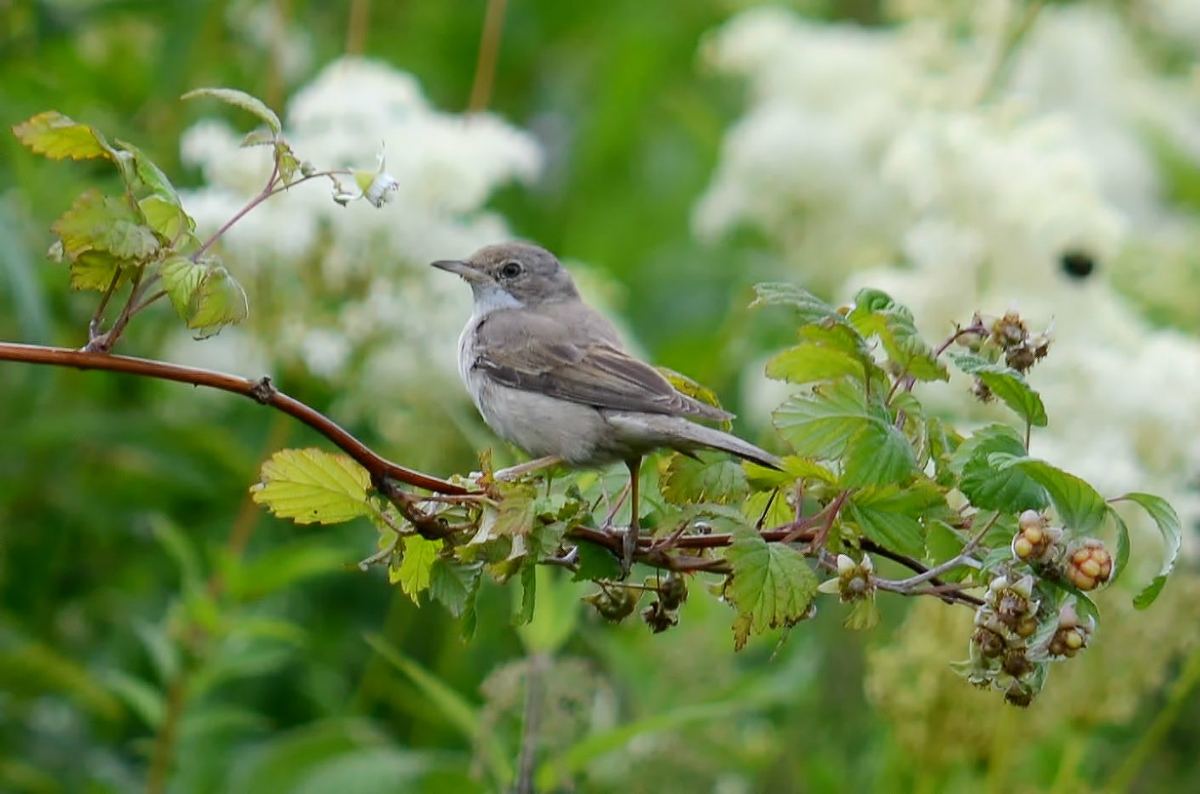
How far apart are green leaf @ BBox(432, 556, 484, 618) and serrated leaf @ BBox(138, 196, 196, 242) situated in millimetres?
486

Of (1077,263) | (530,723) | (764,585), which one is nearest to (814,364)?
(764,585)

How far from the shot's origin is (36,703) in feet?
13.8

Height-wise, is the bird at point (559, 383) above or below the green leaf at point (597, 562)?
above

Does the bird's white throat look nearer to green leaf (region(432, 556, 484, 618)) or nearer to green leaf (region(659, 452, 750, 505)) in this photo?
green leaf (region(659, 452, 750, 505))

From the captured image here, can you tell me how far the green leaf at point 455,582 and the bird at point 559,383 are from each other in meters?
0.18

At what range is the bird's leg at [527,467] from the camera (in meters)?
2.44

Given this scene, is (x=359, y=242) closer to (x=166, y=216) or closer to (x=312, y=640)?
(x=312, y=640)

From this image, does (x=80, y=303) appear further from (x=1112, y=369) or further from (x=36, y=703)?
(x=1112, y=369)

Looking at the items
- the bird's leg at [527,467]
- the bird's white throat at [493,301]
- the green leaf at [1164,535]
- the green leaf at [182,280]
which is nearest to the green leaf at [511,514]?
the green leaf at [182,280]

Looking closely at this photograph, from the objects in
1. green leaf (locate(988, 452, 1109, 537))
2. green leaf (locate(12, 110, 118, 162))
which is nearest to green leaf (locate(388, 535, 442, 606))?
green leaf (locate(12, 110, 118, 162))

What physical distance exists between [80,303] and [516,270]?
4.49ft

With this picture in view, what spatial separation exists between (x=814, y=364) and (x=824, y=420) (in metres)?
0.11

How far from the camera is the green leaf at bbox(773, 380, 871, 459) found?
183cm

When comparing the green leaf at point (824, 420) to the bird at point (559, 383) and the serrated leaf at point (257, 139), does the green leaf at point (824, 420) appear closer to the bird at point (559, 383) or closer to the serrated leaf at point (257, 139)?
the bird at point (559, 383)
